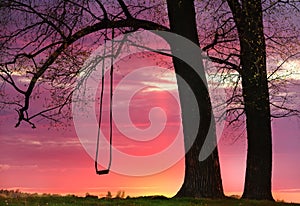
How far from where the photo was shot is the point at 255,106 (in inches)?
790

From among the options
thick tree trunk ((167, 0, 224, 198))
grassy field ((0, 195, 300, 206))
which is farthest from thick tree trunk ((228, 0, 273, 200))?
grassy field ((0, 195, 300, 206))

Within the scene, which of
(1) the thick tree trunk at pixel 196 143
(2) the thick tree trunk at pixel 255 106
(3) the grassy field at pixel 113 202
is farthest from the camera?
(2) the thick tree trunk at pixel 255 106

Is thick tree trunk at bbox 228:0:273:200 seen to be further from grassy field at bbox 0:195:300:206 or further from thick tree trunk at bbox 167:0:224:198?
grassy field at bbox 0:195:300:206

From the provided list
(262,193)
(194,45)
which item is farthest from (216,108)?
(262,193)

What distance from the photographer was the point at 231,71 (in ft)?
64.7

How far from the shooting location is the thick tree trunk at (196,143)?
18750mm

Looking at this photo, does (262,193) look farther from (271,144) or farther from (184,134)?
(184,134)

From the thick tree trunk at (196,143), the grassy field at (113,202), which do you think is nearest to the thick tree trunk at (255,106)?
the thick tree trunk at (196,143)

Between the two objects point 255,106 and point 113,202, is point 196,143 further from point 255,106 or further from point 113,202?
point 113,202

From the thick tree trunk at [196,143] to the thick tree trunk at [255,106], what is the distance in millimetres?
1542

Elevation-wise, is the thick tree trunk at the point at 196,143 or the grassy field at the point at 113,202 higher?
the thick tree trunk at the point at 196,143

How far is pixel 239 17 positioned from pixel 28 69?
23.5 ft

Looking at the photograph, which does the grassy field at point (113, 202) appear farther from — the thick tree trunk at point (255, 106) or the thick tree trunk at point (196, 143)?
the thick tree trunk at point (255, 106)

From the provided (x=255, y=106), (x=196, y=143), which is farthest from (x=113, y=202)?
(x=255, y=106)
